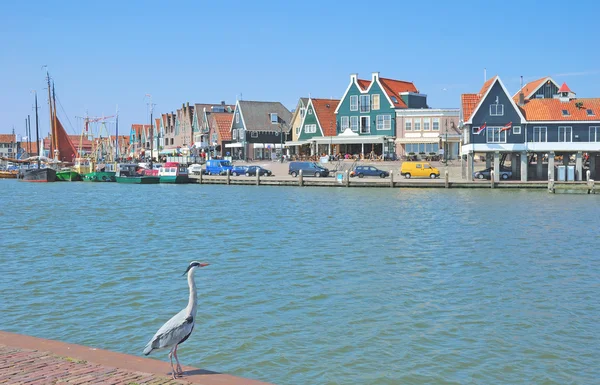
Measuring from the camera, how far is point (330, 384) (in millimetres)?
12016

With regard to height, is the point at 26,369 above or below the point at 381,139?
below

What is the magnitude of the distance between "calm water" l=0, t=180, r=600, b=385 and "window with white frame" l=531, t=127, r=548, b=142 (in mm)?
26590

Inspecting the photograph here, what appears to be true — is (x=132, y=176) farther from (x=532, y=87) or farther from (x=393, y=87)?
(x=532, y=87)

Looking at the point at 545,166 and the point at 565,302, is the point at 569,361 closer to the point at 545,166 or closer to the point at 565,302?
the point at 565,302

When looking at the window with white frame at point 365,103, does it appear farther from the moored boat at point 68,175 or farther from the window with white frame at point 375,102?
the moored boat at point 68,175

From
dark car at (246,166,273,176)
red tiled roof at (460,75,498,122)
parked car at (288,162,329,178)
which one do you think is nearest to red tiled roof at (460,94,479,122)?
red tiled roof at (460,75,498,122)

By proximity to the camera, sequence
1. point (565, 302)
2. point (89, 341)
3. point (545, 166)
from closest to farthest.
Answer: point (89, 341) → point (565, 302) → point (545, 166)

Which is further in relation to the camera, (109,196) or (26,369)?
(109,196)

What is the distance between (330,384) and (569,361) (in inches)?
186

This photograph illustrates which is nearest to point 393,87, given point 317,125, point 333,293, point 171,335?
point 317,125

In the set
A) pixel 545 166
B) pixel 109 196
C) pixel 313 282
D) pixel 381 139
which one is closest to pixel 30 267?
pixel 313 282

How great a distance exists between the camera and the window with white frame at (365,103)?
298 ft

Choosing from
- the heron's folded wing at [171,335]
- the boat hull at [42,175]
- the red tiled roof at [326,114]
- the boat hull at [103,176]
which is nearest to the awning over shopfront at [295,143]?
the red tiled roof at [326,114]

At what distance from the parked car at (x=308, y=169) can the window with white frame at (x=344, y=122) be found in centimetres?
1532
